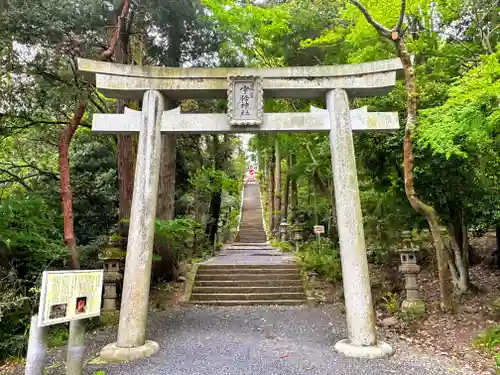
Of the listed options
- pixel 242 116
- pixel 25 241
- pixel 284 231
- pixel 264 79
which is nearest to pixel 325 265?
pixel 242 116

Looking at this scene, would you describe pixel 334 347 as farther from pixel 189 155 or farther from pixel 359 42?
pixel 189 155

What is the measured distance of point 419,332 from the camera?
253 inches

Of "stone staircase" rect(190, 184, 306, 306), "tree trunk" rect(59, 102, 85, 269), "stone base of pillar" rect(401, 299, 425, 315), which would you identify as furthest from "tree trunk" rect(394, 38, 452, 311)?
"tree trunk" rect(59, 102, 85, 269)

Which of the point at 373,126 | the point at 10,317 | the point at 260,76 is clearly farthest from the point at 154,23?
the point at 10,317

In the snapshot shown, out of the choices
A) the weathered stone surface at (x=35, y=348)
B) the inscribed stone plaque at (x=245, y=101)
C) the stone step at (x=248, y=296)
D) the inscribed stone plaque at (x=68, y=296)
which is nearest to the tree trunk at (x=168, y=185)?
the stone step at (x=248, y=296)

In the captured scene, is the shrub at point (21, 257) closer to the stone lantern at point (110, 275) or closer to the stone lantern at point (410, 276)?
the stone lantern at point (110, 275)

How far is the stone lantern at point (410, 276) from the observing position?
22.8ft

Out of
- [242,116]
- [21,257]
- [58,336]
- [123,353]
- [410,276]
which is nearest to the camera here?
[123,353]

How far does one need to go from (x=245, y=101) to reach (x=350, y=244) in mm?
2613

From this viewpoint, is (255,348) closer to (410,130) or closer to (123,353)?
(123,353)

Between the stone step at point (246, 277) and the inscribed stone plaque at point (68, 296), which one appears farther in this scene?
the stone step at point (246, 277)

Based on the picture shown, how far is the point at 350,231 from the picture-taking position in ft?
17.2

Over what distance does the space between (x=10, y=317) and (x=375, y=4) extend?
8214mm

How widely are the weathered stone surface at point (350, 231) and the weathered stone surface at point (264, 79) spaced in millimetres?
282
